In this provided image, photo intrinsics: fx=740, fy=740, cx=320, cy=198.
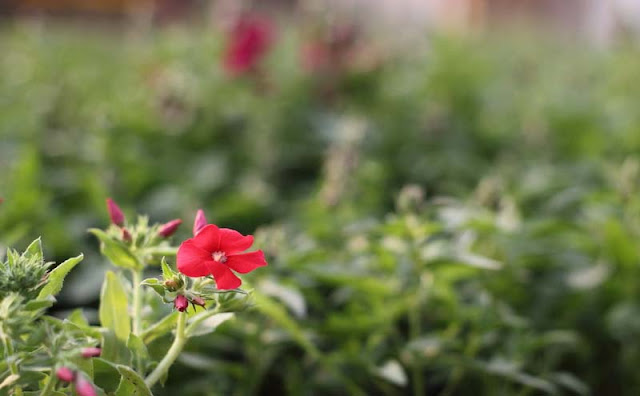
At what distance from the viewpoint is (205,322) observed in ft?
2.43

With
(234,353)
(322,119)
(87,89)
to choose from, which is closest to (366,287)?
(234,353)

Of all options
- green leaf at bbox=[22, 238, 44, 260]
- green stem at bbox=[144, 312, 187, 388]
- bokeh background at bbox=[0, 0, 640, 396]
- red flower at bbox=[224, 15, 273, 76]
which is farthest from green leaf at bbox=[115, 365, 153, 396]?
red flower at bbox=[224, 15, 273, 76]

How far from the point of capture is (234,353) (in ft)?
4.33

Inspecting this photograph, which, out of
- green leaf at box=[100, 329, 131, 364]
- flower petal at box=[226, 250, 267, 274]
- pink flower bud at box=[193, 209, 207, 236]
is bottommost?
green leaf at box=[100, 329, 131, 364]

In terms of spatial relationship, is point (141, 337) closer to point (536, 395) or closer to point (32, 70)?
point (536, 395)

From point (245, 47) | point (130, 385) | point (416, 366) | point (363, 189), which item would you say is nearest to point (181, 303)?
point (130, 385)

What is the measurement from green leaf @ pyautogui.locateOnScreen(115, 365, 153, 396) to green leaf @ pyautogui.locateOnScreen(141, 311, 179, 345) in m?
0.07

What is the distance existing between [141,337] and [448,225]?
540mm

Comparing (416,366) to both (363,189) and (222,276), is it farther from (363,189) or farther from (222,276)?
(363,189)

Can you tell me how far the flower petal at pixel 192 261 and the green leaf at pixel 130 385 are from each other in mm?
106

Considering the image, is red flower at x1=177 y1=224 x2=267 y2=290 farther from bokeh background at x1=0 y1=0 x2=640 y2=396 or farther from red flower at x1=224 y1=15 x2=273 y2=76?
red flower at x1=224 y1=15 x2=273 y2=76

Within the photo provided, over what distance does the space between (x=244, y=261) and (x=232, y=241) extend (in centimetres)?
2

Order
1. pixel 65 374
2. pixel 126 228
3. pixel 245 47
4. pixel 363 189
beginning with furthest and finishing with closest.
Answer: pixel 245 47
pixel 363 189
pixel 126 228
pixel 65 374

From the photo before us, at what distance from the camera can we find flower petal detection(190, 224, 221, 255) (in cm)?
65
